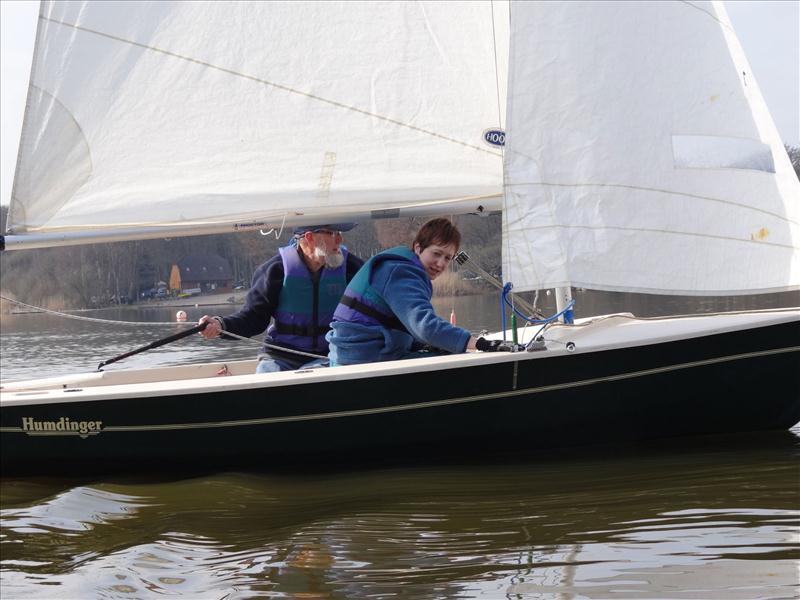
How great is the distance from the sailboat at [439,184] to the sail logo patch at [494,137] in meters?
0.02

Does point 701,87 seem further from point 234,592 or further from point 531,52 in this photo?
point 234,592

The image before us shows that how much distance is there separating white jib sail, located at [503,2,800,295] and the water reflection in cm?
99

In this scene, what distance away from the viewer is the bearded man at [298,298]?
6.12 metres

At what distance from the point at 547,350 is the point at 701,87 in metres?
1.64

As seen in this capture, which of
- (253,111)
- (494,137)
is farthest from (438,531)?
(253,111)

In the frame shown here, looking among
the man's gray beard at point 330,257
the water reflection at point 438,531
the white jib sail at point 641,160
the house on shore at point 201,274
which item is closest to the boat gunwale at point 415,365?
the white jib sail at point 641,160

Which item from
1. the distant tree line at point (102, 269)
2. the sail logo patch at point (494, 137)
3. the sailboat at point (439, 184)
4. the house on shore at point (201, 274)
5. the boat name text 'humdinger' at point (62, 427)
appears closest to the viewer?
the sailboat at point (439, 184)

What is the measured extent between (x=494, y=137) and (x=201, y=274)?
49696mm

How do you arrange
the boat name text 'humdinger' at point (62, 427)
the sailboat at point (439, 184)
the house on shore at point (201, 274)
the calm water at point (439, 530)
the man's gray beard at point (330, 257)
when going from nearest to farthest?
1. the calm water at point (439, 530)
2. the sailboat at point (439, 184)
3. the boat name text 'humdinger' at point (62, 427)
4. the man's gray beard at point (330, 257)
5. the house on shore at point (201, 274)

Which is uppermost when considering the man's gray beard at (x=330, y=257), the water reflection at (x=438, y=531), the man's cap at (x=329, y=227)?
the man's cap at (x=329, y=227)

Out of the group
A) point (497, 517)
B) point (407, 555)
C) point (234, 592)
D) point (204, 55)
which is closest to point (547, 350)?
point (497, 517)

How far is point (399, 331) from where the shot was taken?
220 inches

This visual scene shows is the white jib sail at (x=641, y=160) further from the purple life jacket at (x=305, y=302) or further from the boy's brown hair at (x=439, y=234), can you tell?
the purple life jacket at (x=305, y=302)

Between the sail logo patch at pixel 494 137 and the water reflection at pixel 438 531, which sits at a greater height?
the sail logo patch at pixel 494 137
